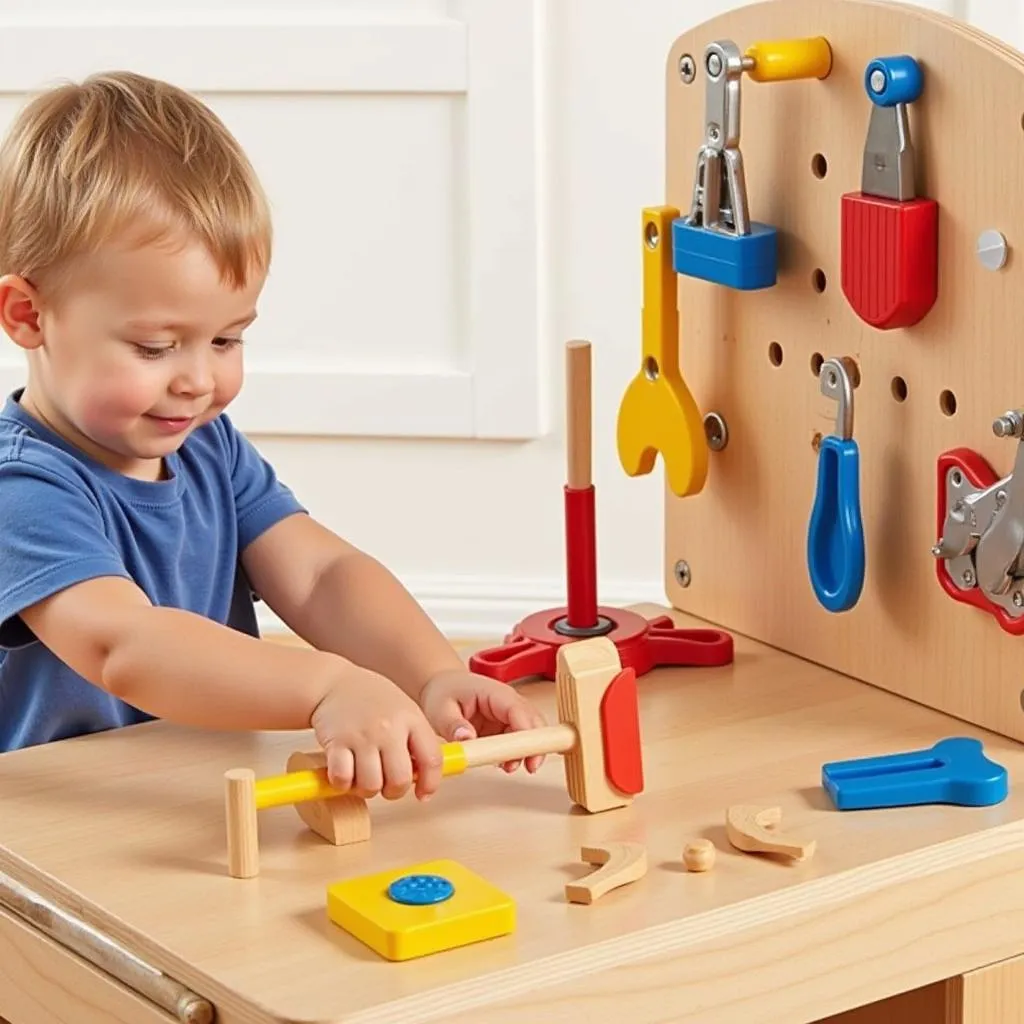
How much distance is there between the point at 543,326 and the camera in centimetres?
225

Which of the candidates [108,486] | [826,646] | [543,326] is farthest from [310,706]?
[543,326]

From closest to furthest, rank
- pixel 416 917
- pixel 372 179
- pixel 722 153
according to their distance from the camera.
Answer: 1. pixel 416 917
2. pixel 722 153
3. pixel 372 179

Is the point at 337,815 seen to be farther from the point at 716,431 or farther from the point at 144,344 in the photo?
the point at 716,431

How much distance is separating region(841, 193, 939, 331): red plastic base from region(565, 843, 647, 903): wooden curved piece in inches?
12.7

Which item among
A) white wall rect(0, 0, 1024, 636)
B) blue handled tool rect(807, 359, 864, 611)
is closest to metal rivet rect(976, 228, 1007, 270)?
blue handled tool rect(807, 359, 864, 611)

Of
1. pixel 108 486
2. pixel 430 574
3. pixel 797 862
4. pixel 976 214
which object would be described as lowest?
pixel 430 574

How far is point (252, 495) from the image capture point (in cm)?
118

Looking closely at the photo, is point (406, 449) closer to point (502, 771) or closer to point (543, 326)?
point (543, 326)

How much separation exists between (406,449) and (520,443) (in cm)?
13

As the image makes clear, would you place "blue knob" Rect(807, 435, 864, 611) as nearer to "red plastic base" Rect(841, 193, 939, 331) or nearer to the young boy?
"red plastic base" Rect(841, 193, 939, 331)

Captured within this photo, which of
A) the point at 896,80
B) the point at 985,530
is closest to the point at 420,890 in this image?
the point at 985,530

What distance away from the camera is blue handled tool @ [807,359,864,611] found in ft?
3.58

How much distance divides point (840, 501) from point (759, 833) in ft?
0.87

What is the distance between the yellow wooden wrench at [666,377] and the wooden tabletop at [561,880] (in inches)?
7.3
